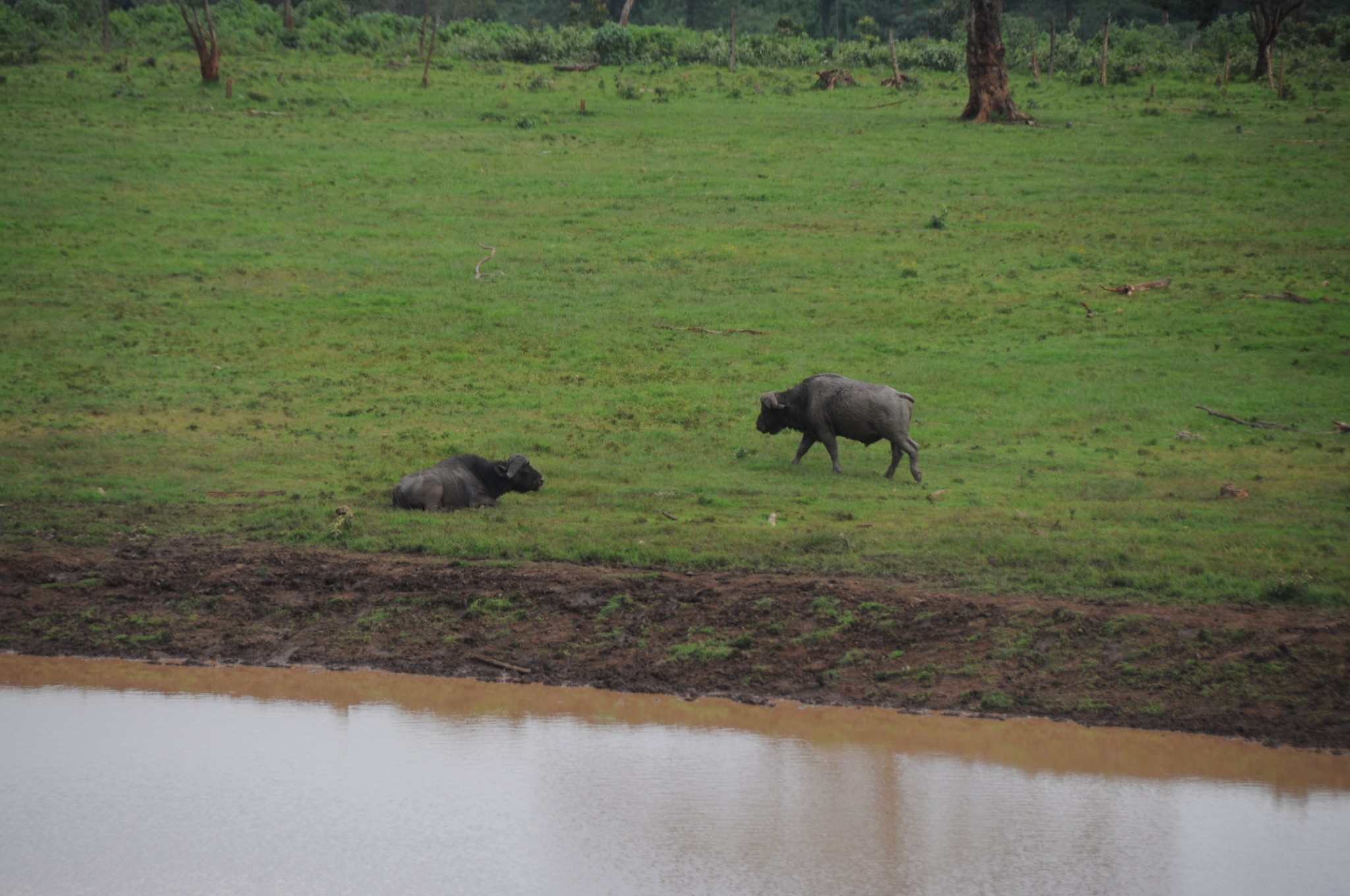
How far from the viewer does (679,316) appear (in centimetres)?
2483

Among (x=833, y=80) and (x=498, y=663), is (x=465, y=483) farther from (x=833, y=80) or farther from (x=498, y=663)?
(x=833, y=80)

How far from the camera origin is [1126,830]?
9.17 m

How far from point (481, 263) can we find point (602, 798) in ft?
63.0

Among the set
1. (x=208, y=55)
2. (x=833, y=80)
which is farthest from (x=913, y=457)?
(x=208, y=55)

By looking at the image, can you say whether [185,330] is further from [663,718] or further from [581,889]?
[581,889]

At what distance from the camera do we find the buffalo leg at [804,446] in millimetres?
17609

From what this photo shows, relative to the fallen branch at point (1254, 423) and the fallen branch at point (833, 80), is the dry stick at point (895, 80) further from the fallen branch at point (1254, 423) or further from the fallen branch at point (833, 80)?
the fallen branch at point (1254, 423)

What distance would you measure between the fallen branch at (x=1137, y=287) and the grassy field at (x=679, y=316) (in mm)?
212

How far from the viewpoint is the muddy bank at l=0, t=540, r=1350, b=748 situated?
10.8 metres

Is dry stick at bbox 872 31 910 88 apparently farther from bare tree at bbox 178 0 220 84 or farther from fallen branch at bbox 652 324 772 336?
fallen branch at bbox 652 324 772 336

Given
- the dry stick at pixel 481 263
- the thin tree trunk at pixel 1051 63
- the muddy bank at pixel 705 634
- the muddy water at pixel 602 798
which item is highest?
the thin tree trunk at pixel 1051 63

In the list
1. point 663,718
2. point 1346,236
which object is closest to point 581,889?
point 663,718

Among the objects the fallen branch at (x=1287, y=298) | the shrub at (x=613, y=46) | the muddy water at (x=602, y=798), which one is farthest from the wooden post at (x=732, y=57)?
the muddy water at (x=602, y=798)

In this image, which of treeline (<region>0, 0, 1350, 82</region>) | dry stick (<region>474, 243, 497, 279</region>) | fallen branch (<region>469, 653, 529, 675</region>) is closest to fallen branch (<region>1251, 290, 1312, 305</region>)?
dry stick (<region>474, 243, 497, 279</region>)
